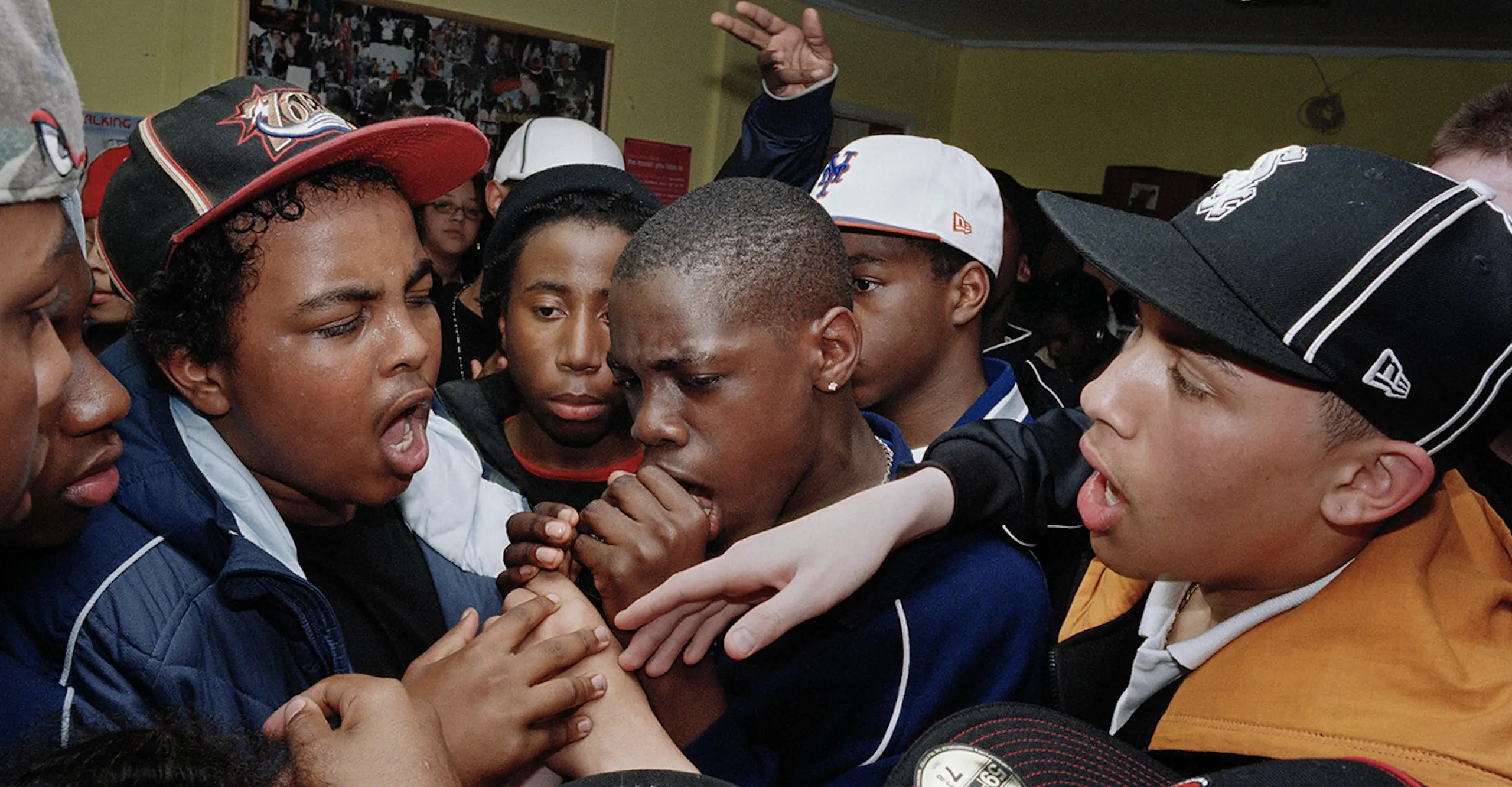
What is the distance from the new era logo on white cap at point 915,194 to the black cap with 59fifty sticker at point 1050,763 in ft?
4.57

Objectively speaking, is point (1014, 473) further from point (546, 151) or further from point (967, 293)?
point (546, 151)

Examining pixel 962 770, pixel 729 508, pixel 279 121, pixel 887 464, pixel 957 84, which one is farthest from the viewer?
pixel 957 84

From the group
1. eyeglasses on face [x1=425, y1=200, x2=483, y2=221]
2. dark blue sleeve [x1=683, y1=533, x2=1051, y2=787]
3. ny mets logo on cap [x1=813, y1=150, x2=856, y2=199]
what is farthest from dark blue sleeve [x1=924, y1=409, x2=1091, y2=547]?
eyeglasses on face [x1=425, y1=200, x2=483, y2=221]

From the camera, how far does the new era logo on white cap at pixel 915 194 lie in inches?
90.0

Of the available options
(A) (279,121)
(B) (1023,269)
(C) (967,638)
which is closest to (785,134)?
(B) (1023,269)

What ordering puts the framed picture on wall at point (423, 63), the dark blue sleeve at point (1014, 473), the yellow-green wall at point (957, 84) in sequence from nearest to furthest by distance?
the dark blue sleeve at point (1014, 473)
the yellow-green wall at point (957, 84)
the framed picture on wall at point (423, 63)

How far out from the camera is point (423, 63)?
479 centimetres

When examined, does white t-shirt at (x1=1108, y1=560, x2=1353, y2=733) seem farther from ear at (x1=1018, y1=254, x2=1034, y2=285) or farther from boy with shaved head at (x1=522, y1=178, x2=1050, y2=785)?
ear at (x1=1018, y1=254, x2=1034, y2=285)

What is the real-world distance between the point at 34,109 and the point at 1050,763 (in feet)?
3.30

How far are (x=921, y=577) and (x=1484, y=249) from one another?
2.49ft

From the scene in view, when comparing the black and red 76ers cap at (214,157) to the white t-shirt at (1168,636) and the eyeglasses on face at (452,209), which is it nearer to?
the white t-shirt at (1168,636)

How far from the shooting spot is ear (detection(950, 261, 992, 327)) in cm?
234

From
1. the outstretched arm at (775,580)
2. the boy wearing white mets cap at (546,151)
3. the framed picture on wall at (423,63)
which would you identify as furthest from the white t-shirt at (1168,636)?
the framed picture on wall at (423,63)

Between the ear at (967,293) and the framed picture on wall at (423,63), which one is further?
the framed picture on wall at (423,63)
